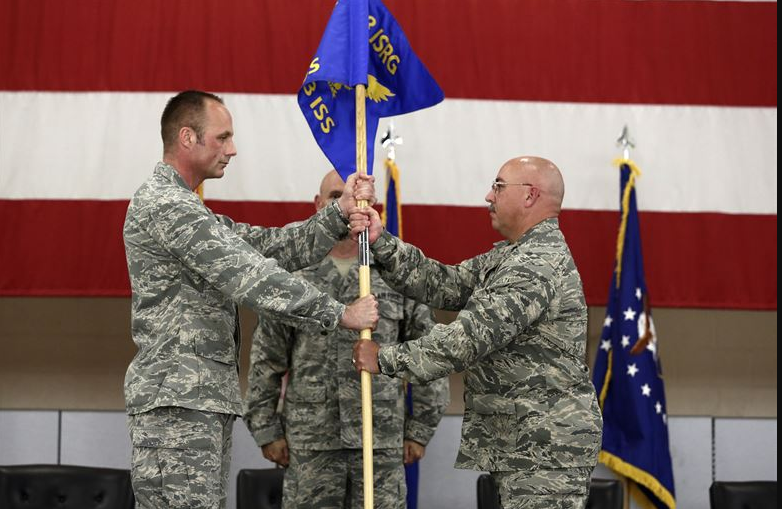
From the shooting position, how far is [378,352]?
10.5ft

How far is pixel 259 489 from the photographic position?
437 centimetres

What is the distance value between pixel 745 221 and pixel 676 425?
41.6 inches

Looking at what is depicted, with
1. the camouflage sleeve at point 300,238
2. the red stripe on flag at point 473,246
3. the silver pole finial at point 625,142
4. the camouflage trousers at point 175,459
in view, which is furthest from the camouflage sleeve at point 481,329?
the silver pole finial at point 625,142

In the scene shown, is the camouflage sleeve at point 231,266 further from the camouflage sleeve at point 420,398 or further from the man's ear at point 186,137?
the camouflage sleeve at point 420,398

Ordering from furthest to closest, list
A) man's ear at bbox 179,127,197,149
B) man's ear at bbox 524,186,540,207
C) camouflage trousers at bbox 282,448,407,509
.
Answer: camouflage trousers at bbox 282,448,407,509, man's ear at bbox 524,186,540,207, man's ear at bbox 179,127,197,149

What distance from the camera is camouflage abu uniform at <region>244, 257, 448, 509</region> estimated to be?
12.3 ft

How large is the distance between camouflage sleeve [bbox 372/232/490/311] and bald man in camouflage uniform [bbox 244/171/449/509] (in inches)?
13.7

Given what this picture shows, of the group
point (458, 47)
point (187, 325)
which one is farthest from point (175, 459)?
point (458, 47)

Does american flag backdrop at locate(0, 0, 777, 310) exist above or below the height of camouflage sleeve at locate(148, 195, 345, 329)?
above

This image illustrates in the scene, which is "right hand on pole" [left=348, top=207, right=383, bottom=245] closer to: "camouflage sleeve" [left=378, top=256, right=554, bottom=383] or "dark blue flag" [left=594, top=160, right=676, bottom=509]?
"camouflage sleeve" [left=378, top=256, right=554, bottom=383]

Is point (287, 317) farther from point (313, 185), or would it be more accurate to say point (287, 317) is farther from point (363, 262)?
point (313, 185)

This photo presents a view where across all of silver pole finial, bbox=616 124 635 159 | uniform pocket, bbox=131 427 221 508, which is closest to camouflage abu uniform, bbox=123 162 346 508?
uniform pocket, bbox=131 427 221 508

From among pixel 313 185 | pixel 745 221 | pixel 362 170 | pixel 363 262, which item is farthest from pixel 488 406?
pixel 745 221

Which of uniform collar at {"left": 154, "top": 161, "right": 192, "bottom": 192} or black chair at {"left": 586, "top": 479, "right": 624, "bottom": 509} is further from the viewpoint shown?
black chair at {"left": 586, "top": 479, "right": 624, "bottom": 509}
